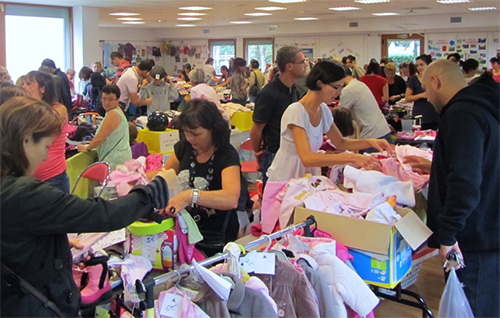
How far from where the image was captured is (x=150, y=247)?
2.14 m

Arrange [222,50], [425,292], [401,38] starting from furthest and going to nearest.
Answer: [222,50]
[401,38]
[425,292]

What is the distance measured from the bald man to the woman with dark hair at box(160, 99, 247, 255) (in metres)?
0.91

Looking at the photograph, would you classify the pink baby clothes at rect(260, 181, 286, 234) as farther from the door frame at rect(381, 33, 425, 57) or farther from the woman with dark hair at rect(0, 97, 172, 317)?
the door frame at rect(381, 33, 425, 57)

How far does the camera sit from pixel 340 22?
609 inches

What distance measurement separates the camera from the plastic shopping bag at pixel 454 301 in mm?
2162

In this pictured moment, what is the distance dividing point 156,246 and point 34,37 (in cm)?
1038

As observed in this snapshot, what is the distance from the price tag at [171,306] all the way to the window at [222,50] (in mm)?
17921

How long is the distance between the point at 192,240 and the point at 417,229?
1.00 m

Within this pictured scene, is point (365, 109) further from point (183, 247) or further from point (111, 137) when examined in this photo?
point (183, 247)

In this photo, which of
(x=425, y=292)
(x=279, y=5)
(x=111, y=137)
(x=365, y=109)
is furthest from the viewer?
(x=279, y=5)

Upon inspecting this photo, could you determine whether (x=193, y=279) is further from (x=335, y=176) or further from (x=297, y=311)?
(x=335, y=176)

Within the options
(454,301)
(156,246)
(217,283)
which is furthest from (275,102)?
(217,283)

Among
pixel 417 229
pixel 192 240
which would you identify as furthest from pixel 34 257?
pixel 417 229

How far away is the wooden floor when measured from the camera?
134 inches
